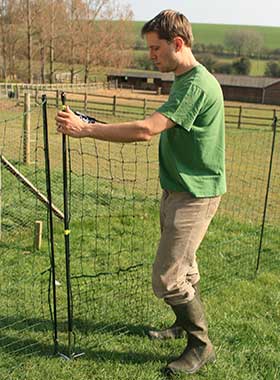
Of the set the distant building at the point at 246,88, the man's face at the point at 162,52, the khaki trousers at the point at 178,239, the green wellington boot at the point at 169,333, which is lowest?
the distant building at the point at 246,88

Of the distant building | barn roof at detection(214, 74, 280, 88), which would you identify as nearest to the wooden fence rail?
the distant building

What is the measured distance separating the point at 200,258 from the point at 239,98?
55338 mm

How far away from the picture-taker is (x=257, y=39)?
9556 centimetres

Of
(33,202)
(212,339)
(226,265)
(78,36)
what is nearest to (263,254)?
(226,265)

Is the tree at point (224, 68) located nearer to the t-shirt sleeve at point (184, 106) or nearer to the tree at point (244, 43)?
the tree at point (244, 43)

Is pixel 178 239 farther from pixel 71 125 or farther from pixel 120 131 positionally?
pixel 71 125

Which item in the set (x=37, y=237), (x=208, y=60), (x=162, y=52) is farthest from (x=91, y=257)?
(x=208, y=60)

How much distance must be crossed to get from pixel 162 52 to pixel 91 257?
3120 mm

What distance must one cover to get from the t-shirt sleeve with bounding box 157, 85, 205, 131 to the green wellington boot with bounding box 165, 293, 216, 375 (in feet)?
4.12

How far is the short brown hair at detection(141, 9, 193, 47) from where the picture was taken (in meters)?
2.76

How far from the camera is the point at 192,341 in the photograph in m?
3.43

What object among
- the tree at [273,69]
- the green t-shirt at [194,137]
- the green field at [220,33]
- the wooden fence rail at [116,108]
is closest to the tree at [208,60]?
the tree at [273,69]

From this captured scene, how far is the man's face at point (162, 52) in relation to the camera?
2.82 meters

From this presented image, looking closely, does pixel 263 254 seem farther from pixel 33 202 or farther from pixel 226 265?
pixel 33 202
